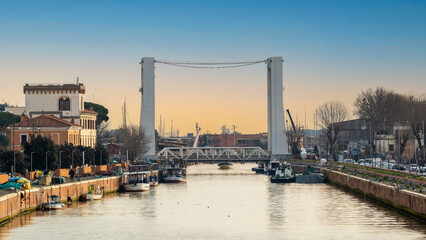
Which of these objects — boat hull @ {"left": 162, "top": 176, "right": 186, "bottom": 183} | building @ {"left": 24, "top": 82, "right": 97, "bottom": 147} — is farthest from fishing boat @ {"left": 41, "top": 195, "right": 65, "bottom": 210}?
building @ {"left": 24, "top": 82, "right": 97, "bottom": 147}

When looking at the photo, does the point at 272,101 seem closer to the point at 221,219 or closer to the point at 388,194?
the point at 388,194

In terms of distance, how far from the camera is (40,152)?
233 ft

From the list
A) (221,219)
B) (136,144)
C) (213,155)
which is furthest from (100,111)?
(221,219)

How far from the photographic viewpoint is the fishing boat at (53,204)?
178 ft

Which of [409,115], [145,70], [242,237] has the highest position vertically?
[145,70]

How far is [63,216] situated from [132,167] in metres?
45.5

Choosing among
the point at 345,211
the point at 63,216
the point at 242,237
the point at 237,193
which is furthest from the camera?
the point at 237,193

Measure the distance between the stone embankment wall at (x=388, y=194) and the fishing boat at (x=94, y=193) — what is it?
67.6 feet

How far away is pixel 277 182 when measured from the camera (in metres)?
91.3

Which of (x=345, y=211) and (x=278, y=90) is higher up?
(x=278, y=90)

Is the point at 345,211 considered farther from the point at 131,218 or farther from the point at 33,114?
the point at 33,114

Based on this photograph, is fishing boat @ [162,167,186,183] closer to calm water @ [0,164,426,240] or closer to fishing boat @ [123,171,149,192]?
fishing boat @ [123,171,149,192]

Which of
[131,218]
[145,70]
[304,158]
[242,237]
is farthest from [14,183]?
[304,158]

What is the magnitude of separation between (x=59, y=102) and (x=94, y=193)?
3596 cm
